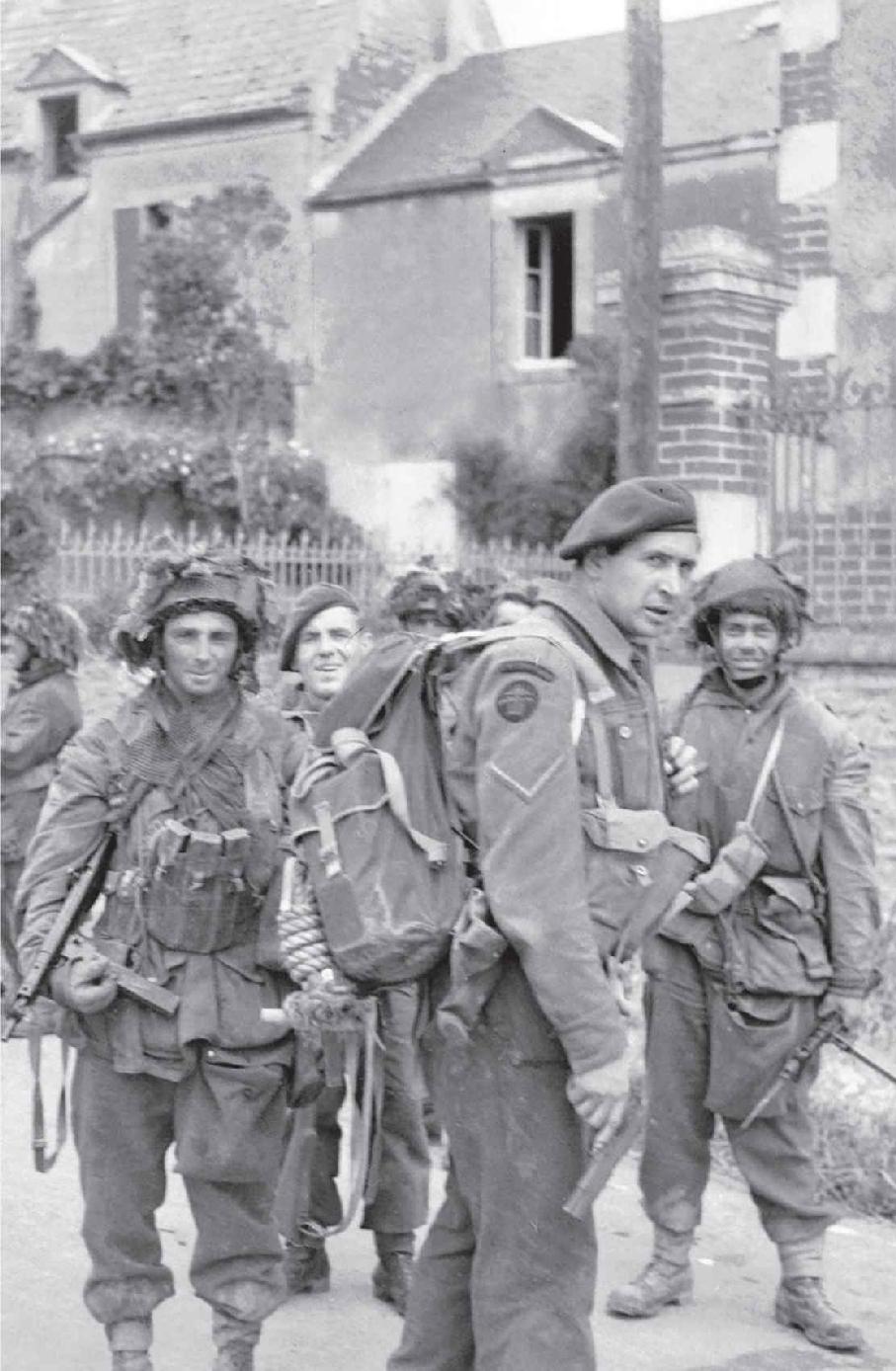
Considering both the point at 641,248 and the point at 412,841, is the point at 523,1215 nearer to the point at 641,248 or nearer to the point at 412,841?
the point at 412,841

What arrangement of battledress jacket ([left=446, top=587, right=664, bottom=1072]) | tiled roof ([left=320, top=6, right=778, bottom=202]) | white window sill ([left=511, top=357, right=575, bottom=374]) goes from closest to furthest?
1. battledress jacket ([left=446, top=587, right=664, bottom=1072])
2. tiled roof ([left=320, top=6, right=778, bottom=202])
3. white window sill ([left=511, top=357, right=575, bottom=374])

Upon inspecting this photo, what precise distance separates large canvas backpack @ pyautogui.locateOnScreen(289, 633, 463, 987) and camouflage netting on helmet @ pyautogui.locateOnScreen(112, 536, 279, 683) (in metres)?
0.82

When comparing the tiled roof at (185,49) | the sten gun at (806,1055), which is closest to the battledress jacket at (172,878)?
the sten gun at (806,1055)

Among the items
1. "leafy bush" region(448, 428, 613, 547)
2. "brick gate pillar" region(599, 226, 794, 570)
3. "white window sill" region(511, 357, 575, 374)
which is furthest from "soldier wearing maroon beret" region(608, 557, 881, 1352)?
"white window sill" region(511, 357, 575, 374)

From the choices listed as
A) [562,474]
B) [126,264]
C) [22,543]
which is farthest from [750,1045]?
[126,264]

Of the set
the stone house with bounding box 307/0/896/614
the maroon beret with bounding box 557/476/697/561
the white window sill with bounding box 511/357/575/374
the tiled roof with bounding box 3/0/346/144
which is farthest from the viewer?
the tiled roof with bounding box 3/0/346/144

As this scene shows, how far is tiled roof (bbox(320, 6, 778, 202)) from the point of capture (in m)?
21.7

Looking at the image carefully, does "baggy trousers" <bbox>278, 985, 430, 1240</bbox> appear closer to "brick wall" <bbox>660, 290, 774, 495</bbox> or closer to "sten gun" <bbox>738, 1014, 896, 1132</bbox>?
"sten gun" <bbox>738, 1014, 896, 1132</bbox>

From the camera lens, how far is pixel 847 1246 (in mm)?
5777

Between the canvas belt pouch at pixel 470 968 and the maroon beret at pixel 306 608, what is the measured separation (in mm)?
2181

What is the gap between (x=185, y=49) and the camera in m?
25.4

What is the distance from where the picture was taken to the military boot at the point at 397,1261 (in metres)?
5.29

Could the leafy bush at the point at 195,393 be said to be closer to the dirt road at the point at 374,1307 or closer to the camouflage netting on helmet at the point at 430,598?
the camouflage netting on helmet at the point at 430,598

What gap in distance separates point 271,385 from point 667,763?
65.0 ft
